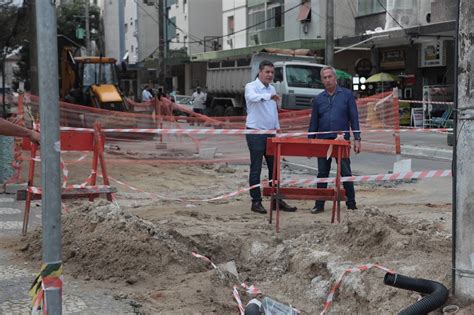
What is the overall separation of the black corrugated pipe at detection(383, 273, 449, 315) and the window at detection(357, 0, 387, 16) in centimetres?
2802

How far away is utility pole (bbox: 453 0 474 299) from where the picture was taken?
3848 millimetres

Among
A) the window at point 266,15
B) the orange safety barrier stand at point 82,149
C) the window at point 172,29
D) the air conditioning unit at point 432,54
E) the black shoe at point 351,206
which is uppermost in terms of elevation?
the window at point 172,29

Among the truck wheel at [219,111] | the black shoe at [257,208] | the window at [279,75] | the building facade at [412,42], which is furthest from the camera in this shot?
the truck wheel at [219,111]

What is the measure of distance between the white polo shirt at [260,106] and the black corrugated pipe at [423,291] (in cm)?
468

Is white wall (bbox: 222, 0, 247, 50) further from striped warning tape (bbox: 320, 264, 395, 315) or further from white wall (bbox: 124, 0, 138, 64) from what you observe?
striped warning tape (bbox: 320, 264, 395, 315)

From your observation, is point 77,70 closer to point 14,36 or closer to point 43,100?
point 14,36

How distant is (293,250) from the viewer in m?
6.09

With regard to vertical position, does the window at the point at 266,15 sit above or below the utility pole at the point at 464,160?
above

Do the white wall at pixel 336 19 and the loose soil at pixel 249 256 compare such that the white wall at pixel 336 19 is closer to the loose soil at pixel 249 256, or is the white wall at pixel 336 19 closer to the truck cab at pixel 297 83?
the truck cab at pixel 297 83

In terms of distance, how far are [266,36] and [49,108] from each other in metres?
41.0

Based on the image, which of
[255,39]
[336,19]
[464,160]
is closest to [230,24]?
[255,39]

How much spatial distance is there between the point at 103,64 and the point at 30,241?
Answer: 1939 centimetres

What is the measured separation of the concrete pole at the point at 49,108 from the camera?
296 cm

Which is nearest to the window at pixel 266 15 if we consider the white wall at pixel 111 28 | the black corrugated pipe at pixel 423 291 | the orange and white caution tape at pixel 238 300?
the white wall at pixel 111 28
